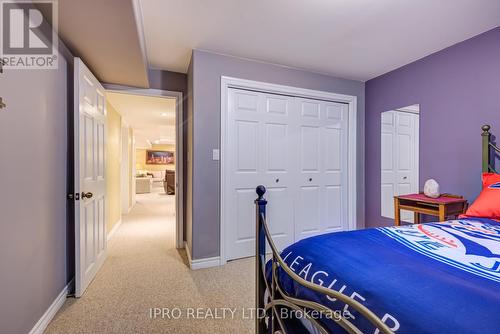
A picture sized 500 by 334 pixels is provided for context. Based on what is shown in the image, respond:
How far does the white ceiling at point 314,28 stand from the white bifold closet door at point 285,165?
0.59 m

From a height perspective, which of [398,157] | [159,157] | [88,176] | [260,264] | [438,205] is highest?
[159,157]

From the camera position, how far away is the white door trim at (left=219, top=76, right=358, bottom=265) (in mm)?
2660

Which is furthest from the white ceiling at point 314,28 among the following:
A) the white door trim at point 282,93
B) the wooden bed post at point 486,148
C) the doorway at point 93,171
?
the wooden bed post at point 486,148

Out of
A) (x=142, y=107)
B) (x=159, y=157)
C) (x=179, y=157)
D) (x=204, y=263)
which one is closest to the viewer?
(x=204, y=263)

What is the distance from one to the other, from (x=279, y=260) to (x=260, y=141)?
1.96 meters

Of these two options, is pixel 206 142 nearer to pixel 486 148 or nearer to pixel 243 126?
pixel 243 126

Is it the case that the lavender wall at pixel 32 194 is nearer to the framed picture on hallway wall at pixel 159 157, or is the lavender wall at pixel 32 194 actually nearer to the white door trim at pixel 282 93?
the white door trim at pixel 282 93

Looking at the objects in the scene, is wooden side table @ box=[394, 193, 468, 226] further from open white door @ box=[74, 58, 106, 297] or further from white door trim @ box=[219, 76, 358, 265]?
open white door @ box=[74, 58, 106, 297]

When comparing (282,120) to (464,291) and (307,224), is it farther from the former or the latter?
(464,291)

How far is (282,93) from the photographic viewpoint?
2980 millimetres

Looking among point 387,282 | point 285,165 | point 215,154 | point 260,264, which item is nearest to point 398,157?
point 285,165

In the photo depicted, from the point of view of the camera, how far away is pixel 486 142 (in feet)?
7.08

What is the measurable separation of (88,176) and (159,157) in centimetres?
1099

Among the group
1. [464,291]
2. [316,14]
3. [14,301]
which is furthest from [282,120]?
[14,301]
